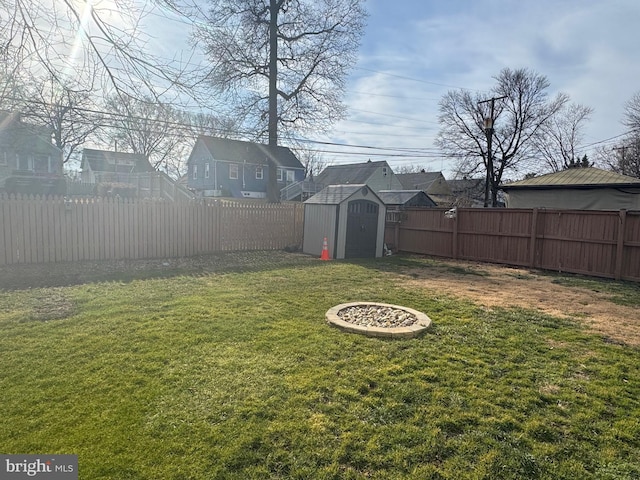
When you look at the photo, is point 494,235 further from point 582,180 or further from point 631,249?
point 582,180

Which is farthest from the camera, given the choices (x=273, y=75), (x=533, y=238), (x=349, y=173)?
(x=349, y=173)

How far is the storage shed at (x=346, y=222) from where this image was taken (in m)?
11.2

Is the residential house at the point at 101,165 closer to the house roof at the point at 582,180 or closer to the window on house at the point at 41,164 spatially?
the window on house at the point at 41,164

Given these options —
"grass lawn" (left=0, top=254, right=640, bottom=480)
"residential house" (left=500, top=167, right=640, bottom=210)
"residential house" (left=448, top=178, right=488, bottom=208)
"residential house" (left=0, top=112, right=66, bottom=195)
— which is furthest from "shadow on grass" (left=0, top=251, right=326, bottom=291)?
"residential house" (left=448, top=178, right=488, bottom=208)

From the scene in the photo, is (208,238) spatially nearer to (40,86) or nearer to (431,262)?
(431,262)

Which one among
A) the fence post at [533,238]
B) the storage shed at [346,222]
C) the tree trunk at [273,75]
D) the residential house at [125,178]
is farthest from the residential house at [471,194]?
the residential house at [125,178]

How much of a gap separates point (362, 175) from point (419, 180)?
461 inches

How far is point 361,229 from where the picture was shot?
11672 millimetres

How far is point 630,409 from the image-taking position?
287cm

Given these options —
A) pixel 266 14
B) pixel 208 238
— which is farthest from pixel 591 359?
pixel 266 14

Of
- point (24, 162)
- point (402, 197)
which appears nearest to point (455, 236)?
point (402, 197)

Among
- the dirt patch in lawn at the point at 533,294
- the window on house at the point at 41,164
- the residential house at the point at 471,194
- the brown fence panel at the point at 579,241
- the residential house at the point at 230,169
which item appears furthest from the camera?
the residential house at the point at 230,169

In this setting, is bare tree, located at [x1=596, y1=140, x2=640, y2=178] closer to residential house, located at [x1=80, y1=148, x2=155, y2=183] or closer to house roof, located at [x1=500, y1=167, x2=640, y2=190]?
house roof, located at [x1=500, y1=167, x2=640, y2=190]

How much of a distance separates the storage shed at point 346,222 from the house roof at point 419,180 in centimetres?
3373
